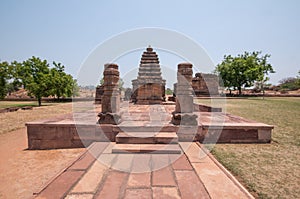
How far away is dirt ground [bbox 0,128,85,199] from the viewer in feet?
10.3

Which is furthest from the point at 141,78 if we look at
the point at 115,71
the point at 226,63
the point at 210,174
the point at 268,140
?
the point at 226,63

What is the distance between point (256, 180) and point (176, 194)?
4.39 ft

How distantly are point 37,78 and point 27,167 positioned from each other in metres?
21.7

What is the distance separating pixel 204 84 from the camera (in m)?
30.2

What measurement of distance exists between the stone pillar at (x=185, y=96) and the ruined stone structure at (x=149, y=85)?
320 inches

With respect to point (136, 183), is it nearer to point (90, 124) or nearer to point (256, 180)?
point (256, 180)

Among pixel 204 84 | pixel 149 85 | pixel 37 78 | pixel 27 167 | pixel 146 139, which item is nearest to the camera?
pixel 27 167

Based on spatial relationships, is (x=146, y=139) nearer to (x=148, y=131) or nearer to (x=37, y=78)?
(x=148, y=131)

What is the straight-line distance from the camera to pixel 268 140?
4.73m

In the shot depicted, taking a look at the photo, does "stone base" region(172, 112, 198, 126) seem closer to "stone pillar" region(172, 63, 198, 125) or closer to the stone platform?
"stone pillar" region(172, 63, 198, 125)

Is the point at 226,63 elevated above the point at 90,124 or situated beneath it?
elevated above

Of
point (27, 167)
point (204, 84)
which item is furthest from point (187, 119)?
point (204, 84)

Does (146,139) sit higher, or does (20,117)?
(146,139)

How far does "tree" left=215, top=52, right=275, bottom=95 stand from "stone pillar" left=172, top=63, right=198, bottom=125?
32.7 meters
